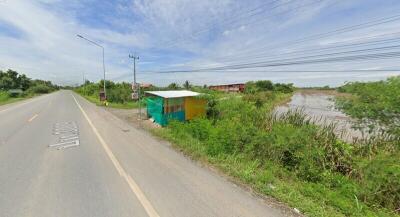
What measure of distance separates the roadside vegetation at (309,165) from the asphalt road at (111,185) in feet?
2.49

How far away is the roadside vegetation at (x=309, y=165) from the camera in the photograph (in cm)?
508

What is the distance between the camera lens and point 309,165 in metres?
6.74

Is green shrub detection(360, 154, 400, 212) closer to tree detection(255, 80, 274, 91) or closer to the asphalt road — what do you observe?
the asphalt road

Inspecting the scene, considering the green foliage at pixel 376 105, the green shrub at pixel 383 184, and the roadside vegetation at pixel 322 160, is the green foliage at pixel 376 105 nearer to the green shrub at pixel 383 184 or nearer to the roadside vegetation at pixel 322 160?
the roadside vegetation at pixel 322 160

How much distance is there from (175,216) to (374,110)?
639 centimetres

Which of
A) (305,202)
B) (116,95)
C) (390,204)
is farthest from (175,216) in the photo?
(116,95)

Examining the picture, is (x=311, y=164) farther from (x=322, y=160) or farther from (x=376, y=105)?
(x=376, y=105)

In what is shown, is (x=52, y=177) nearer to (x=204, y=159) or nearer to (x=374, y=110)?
(x=204, y=159)

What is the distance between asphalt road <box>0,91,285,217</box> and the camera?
167 inches

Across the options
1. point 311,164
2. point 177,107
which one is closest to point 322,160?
point 311,164

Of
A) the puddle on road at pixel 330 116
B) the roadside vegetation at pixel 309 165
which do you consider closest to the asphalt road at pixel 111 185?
the roadside vegetation at pixel 309 165

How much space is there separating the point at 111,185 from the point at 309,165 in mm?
5029

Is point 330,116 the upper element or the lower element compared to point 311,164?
lower

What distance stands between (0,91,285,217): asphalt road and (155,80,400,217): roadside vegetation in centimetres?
76
